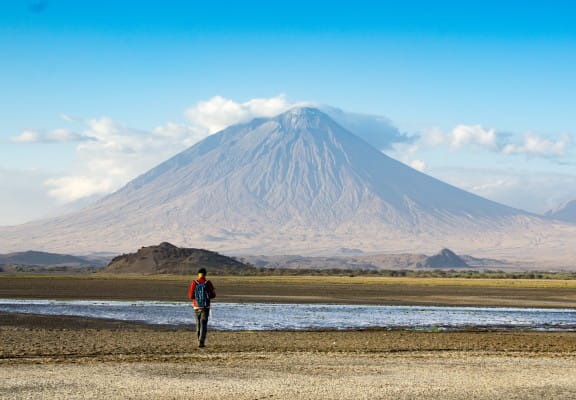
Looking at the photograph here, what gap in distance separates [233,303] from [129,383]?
27582 millimetres

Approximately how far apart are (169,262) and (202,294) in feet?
289

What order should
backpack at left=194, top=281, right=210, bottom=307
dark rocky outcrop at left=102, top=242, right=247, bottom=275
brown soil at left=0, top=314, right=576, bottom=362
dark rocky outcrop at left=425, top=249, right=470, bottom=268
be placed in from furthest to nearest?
dark rocky outcrop at left=425, top=249, right=470, bottom=268
dark rocky outcrop at left=102, top=242, right=247, bottom=275
backpack at left=194, top=281, right=210, bottom=307
brown soil at left=0, top=314, right=576, bottom=362

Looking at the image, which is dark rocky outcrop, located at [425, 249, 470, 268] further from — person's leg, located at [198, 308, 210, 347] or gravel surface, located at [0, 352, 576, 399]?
gravel surface, located at [0, 352, 576, 399]

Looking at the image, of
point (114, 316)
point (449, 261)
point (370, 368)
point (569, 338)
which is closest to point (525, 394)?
point (370, 368)

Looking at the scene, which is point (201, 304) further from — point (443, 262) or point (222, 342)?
point (443, 262)

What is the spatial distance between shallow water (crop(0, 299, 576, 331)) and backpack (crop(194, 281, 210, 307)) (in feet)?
20.9

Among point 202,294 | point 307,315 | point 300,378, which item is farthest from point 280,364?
point 307,315

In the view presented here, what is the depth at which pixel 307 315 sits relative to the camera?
34.5m

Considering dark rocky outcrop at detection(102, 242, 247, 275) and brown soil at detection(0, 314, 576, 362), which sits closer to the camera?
brown soil at detection(0, 314, 576, 362)

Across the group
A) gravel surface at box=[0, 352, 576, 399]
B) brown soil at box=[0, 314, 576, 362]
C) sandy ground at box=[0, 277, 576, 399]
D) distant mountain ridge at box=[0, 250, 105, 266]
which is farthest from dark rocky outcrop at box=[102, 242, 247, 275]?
gravel surface at box=[0, 352, 576, 399]

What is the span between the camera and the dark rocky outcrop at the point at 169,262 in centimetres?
10556

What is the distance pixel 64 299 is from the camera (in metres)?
45.3

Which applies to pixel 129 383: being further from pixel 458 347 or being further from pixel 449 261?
pixel 449 261

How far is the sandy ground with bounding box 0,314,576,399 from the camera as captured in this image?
14.6 meters
